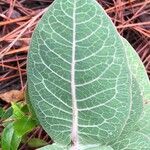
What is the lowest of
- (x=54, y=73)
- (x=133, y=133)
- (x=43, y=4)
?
(x=133, y=133)

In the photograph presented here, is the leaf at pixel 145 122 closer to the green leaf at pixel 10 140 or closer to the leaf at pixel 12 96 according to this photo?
the green leaf at pixel 10 140

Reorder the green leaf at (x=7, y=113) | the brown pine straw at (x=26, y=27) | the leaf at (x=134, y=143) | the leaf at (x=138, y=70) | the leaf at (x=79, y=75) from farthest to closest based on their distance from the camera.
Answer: the brown pine straw at (x=26, y=27) → the green leaf at (x=7, y=113) → the leaf at (x=138, y=70) → the leaf at (x=134, y=143) → the leaf at (x=79, y=75)

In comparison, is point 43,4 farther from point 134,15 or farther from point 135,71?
point 135,71

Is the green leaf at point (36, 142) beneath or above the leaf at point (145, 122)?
beneath

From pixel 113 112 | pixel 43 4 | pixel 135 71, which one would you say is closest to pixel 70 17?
pixel 113 112

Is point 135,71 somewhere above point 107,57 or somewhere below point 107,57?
below

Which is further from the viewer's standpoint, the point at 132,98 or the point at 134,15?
the point at 134,15

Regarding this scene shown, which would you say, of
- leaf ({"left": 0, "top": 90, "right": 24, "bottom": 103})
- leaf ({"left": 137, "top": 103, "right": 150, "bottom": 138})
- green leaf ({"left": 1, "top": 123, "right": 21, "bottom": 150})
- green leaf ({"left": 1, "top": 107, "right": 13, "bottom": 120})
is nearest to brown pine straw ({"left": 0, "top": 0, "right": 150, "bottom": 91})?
leaf ({"left": 0, "top": 90, "right": 24, "bottom": 103})

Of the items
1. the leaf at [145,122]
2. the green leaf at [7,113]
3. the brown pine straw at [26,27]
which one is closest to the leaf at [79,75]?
the leaf at [145,122]
